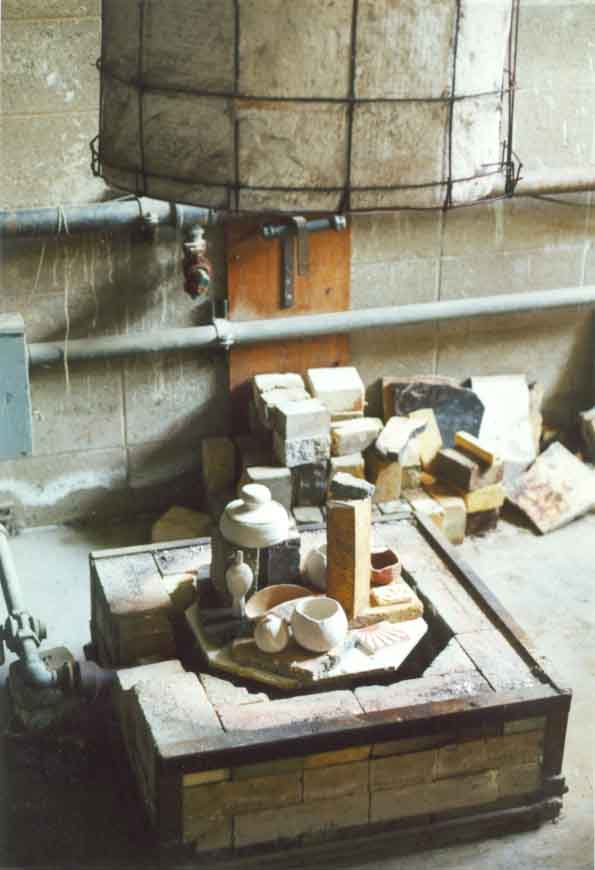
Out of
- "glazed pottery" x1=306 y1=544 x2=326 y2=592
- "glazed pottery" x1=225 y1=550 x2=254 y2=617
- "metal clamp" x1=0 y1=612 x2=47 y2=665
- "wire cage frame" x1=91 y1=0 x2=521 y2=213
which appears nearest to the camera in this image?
"wire cage frame" x1=91 y1=0 x2=521 y2=213

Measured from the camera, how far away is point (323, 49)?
2.30m

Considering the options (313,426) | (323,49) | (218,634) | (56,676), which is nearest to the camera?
(323,49)

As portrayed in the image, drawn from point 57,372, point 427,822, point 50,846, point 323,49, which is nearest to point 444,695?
point 427,822

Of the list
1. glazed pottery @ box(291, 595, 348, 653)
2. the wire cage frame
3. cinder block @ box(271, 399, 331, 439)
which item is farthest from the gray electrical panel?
the wire cage frame

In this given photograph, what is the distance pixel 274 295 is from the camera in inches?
246

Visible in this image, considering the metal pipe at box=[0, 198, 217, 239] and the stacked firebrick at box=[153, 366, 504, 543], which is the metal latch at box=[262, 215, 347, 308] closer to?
the metal pipe at box=[0, 198, 217, 239]

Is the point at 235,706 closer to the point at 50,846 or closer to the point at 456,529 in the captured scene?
the point at 50,846

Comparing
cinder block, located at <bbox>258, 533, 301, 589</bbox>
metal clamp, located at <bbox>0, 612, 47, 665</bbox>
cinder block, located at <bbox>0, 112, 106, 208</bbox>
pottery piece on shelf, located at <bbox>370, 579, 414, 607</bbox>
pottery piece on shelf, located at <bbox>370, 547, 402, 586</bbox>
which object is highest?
cinder block, located at <bbox>0, 112, 106, 208</bbox>

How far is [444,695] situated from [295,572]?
2.65 ft

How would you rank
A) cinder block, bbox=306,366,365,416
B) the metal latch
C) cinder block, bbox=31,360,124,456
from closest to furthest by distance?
the metal latch < cinder block, bbox=31,360,124,456 < cinder block, bbox=306,366,365,416

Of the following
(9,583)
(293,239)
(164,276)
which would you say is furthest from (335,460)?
(9,583)

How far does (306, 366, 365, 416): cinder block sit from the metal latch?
1.42 feet

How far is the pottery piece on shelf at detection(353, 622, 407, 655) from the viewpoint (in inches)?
170

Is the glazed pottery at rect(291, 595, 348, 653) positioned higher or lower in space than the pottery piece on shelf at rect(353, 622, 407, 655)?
higher
